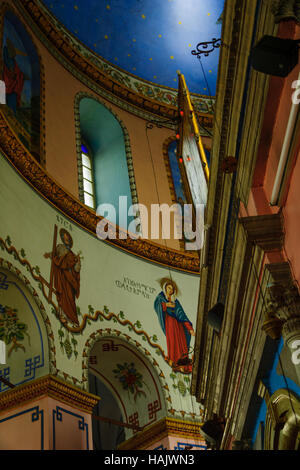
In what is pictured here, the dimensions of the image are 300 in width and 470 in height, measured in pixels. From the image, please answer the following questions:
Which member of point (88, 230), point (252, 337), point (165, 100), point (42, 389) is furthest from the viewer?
point (165, 100)

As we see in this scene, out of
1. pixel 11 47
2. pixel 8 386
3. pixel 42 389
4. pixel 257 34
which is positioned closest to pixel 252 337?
pixel 257 34

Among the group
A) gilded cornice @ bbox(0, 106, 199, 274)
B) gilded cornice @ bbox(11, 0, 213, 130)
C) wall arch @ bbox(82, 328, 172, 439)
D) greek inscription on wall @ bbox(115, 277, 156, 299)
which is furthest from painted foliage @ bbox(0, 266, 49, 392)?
gilded cornice @ bbox(11, 0, 213, 130)

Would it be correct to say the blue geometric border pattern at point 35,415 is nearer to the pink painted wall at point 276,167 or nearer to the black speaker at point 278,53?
the pink painted wall at point 276,167

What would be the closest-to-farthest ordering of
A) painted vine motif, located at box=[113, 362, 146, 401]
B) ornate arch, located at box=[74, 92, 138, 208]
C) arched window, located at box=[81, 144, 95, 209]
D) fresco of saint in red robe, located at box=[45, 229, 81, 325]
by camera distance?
fresco of saint in red robe, located at box=[45, 229, 81, 325] → painted vine motif, located at box=[113, 362, 146, 401] → ornate arch, located at box=[74, 92, 138, 208] → arched window, located at box=[81, 144, 95, 209]

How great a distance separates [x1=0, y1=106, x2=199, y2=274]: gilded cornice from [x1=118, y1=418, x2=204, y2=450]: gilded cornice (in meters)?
3.47

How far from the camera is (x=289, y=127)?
3.49 m

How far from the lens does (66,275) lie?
341 inches

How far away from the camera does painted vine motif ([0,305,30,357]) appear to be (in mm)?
7543

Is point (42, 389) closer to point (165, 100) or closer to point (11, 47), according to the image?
point (11, 47)

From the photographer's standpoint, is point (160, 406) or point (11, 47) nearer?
A: point (160, 406)

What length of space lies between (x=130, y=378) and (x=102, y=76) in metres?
7.99

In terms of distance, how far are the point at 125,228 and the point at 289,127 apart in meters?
8.01

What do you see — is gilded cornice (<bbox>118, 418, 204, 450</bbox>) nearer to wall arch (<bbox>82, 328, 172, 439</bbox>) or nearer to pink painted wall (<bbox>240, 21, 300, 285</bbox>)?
wall arch (<bbox>82, 328, 172, 439</bbox>)

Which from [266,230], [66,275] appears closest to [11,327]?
[66,275]
